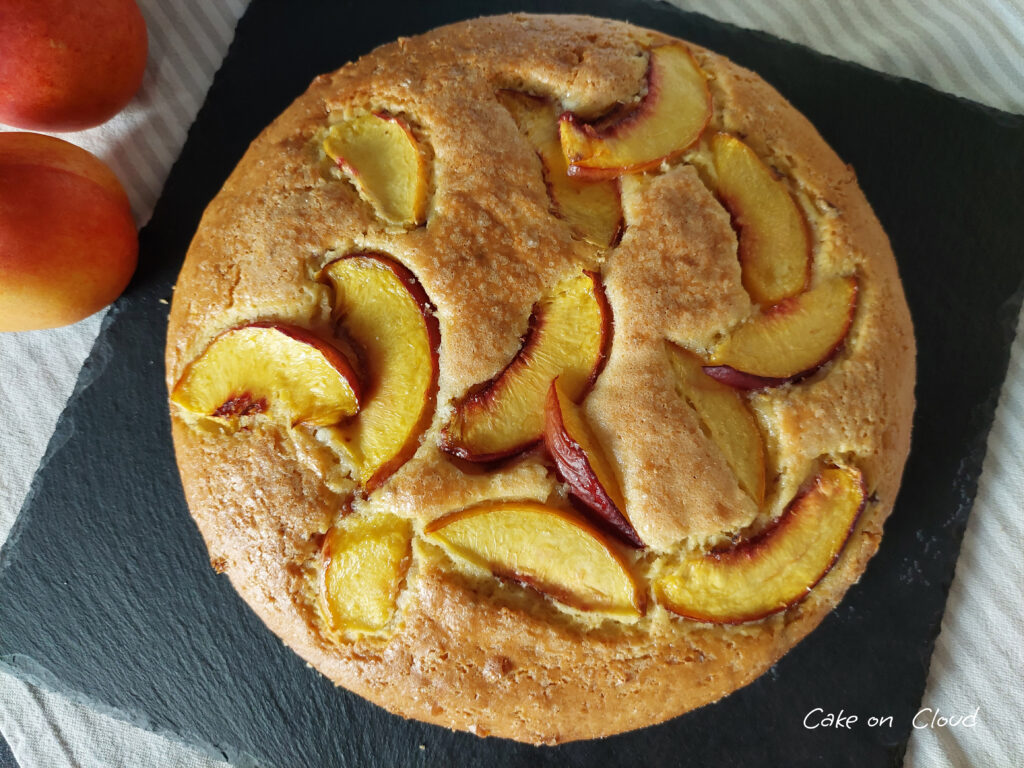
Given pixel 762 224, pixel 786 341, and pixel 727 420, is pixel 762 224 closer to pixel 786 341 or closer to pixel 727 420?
pixel 786 341

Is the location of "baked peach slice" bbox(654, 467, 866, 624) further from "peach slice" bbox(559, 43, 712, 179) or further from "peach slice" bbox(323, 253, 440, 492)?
"peach slice" bbox(559, 43, 712, 179)

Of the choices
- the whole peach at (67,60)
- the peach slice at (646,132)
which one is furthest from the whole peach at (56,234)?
the peach slice at (646,132)

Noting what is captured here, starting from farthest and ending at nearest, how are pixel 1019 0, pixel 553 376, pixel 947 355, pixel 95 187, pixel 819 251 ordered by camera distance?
pixel 1019 0 < pixel 947 355 < pixel 95 187 < pixel 819 251 < pixel 553 376

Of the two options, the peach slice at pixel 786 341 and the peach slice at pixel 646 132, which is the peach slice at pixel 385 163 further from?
the peach slice at pixel 786 341

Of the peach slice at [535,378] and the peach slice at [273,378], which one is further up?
the peach slice at [535,378]

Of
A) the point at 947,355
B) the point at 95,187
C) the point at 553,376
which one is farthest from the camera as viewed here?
the point at 947,355

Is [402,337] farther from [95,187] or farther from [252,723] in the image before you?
[252,723]

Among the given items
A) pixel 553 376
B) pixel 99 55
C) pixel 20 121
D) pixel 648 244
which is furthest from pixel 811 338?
pixel 20 121

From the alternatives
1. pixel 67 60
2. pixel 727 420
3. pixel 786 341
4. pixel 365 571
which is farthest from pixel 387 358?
pixel 67 60
